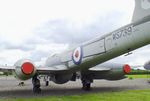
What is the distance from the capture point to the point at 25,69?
625 inches

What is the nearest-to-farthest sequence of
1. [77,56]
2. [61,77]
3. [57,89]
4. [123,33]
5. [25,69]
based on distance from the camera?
[123,33]
[25,69]
[77,56]
[61,77]
[57,89]

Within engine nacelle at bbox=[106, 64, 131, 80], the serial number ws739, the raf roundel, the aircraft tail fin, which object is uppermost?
the aircraft tail fin

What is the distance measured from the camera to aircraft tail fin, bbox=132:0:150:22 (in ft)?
41.2

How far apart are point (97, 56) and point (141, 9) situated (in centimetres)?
405

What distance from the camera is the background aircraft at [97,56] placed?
13.1 m

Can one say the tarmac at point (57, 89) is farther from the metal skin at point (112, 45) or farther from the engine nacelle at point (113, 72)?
the metal skin at point (112, 45)

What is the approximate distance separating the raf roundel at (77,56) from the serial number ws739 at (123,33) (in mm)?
3073

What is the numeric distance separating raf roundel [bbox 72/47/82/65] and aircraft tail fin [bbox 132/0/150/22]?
4.68 metres

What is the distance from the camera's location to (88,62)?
16.6 m

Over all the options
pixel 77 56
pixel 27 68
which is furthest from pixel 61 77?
pixel 27 68

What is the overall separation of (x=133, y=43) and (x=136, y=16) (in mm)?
1252

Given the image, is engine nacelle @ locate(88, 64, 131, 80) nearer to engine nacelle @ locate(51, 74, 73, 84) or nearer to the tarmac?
the tarmac

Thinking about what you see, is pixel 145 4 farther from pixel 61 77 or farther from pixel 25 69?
pixel 61 77

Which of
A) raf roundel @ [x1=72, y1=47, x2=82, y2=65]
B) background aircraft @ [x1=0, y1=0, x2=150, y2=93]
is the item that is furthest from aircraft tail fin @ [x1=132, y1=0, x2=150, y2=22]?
raf roundel @ [x1=72, y1=47, x2=82, y2=65]
